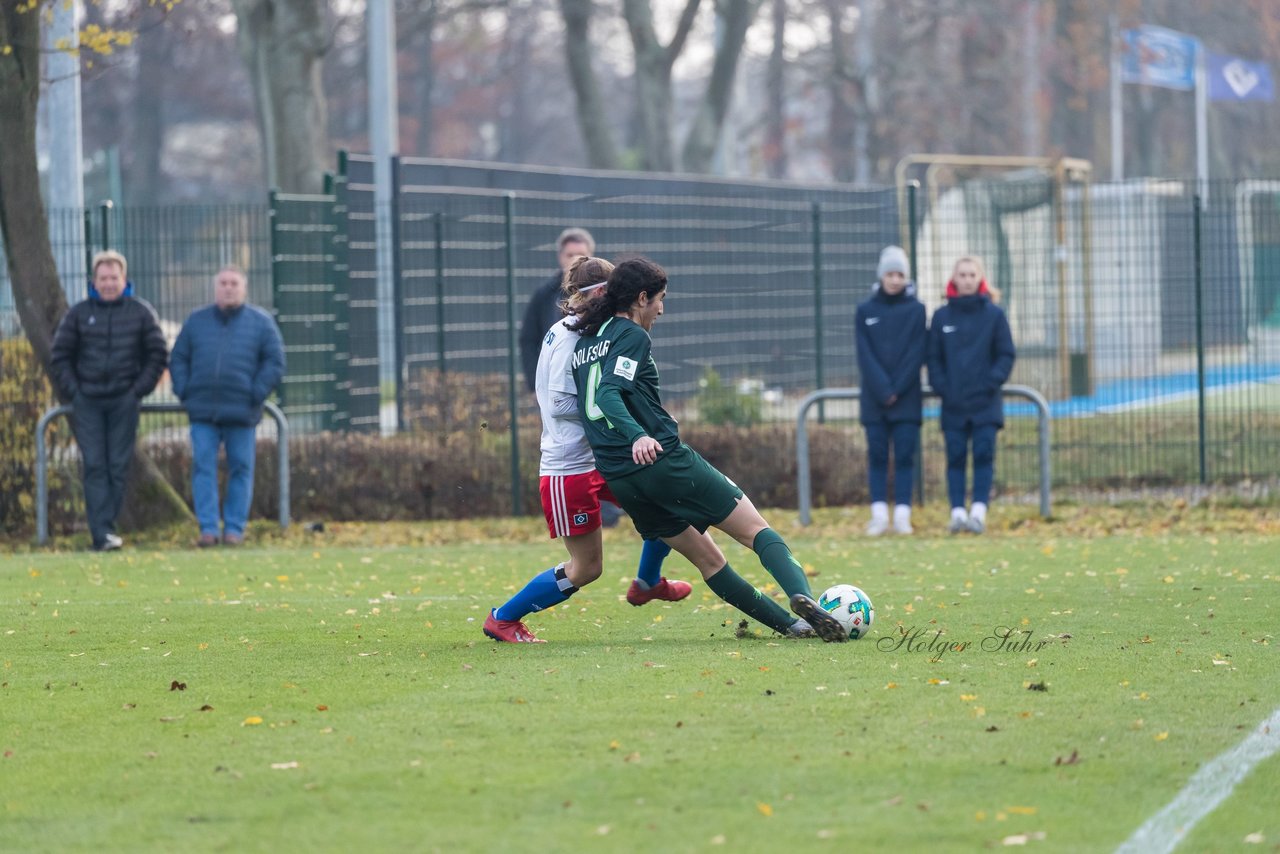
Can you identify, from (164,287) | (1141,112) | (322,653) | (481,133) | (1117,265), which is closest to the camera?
(322,653)

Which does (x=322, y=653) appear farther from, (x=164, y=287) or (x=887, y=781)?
(x=164, y=287)

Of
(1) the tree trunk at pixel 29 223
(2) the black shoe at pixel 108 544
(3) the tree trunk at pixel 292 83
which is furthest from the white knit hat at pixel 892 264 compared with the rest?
(3) the tree trunk at pixel 292 83

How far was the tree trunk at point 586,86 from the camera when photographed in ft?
103

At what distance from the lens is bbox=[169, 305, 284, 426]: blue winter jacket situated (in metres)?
13.4

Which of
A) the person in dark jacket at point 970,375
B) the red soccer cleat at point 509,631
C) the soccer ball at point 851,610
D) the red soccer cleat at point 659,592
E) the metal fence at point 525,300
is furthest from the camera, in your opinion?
the metal fence at point 525,300

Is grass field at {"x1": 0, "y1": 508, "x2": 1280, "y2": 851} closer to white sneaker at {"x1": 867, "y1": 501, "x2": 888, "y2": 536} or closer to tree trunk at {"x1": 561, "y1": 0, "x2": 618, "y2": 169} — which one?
white sneaker at {"x1": 867, "y1": 501, "x2": 888, "y2": 536}

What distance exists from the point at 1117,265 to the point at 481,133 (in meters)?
58.8

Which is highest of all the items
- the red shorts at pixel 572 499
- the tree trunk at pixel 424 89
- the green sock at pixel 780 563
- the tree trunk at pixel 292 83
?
the tree trunk at pixel 424 89

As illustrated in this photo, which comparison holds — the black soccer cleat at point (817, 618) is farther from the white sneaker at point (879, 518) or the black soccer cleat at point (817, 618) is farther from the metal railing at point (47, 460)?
the metal railing at point (47, 460)

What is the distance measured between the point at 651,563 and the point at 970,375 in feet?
18.1

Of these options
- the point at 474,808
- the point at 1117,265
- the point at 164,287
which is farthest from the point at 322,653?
the point at 1117,265

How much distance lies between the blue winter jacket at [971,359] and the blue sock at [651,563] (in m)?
5.42

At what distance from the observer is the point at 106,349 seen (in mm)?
13461

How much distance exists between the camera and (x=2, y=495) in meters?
14.3
